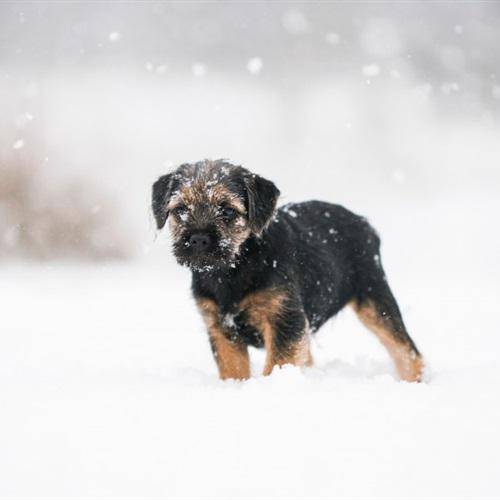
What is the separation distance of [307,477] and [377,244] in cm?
344

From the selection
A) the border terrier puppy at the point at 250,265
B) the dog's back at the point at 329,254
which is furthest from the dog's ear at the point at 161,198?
the dog's back at the point at 329,254

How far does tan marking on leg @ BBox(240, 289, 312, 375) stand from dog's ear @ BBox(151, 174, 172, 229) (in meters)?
1.07

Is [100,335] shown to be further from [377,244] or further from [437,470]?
[437,470]

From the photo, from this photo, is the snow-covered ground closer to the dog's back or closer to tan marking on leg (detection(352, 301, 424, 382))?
tan marking on leg (detection(352, 301, 424, 382))

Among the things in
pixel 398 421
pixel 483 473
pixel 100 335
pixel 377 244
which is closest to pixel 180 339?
pixel 100 335

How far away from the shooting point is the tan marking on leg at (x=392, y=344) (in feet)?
17.6

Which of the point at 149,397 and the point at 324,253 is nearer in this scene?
the point at 149,397

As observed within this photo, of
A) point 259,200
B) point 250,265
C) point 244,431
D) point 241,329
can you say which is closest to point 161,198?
point 259,200

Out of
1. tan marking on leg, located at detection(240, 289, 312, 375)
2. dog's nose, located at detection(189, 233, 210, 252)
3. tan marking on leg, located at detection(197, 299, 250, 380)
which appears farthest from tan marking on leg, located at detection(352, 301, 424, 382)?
dog's nose, located at detection(189, 233, 210, 252)

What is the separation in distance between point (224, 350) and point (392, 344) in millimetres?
1682

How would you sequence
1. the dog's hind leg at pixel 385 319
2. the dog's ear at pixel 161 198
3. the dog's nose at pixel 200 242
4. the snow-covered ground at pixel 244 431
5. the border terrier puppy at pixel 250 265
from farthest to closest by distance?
the dog's hind leg at pixel 385 319
the dog's ear at pixel 161 198
the border terrier puppy at pixel 250 265
the dog's nose at pixel 200 242
the snow-covered ground at pixel 244 431

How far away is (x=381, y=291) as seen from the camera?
561cm

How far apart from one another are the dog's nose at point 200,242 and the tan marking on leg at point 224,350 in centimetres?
52

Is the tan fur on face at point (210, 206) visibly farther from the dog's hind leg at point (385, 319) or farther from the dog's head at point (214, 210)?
the dog's hind leg at point (385, 319)
